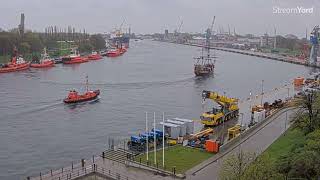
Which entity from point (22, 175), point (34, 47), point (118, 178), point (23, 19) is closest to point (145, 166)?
point (118, 178)

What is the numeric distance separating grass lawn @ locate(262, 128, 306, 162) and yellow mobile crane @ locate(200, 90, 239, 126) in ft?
15.0

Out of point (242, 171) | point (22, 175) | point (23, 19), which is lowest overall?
point (22, 175)

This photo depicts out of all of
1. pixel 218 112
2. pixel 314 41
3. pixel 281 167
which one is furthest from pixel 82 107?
pixel 314 41

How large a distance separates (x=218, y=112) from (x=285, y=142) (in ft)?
23.2

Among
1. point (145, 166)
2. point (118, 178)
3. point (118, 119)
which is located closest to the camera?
point (118, 178)

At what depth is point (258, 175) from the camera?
1248cm

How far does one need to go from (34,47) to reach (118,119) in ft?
Answer: 174

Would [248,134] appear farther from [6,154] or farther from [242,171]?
[6,154]

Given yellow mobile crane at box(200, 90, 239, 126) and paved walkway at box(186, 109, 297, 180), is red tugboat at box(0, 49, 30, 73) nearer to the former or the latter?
yellow mobile crane at box(200, 90, 239, 126)

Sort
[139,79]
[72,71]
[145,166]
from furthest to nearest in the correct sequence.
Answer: [72,71] < [139,79] < [145,166]

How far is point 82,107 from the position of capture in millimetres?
35094

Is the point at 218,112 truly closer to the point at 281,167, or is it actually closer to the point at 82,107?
the point at 82,107

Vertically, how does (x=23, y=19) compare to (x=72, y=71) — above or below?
above

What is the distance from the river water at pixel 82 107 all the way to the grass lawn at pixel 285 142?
342 inches
